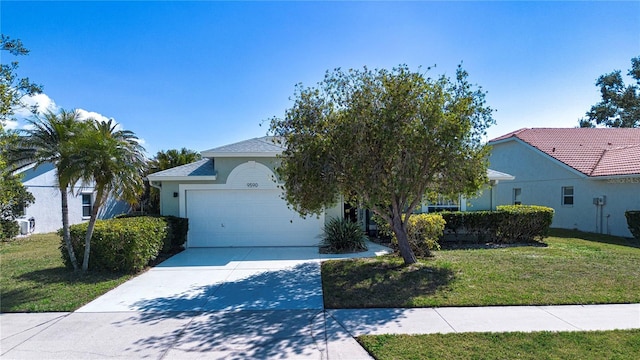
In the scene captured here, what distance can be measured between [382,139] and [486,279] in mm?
3789

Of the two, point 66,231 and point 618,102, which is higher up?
point 618,102

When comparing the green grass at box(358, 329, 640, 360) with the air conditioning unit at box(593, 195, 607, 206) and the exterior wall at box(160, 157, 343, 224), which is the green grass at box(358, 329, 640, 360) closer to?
the exterior wall at box(160, 157, 343, 224)

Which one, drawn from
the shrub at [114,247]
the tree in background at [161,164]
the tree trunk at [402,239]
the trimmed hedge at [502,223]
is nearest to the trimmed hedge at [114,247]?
the shrub at [114,247]

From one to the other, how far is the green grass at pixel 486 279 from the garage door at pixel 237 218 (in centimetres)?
376

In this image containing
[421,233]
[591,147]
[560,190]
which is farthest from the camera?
[591,147]

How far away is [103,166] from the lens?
27.2 ft

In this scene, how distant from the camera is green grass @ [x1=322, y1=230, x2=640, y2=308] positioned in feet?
21.2

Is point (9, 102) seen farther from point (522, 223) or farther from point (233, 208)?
point (522, 223)

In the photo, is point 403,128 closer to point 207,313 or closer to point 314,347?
point 314,347

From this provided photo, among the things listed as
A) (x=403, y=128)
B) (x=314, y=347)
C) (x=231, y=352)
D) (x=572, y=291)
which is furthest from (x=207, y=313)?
(x=572, y=291)

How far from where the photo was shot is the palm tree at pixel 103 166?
799cm

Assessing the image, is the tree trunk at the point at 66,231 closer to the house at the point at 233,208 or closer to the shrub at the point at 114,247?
the shrub at the point at 114,247

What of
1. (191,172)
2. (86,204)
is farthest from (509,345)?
(86,204)

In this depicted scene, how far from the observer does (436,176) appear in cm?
850
